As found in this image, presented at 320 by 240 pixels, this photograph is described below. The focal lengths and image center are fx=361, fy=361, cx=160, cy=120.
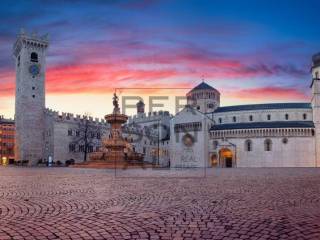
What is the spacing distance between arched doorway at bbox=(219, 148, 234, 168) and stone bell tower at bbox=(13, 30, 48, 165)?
4072 centimetres

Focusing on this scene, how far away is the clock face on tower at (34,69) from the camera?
82.8m

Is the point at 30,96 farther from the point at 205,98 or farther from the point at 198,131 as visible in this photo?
the point at 205,98

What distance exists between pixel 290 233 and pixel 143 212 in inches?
128

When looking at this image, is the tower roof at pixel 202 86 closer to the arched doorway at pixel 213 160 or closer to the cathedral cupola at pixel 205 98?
the cathedral cupola at pixel 205 98

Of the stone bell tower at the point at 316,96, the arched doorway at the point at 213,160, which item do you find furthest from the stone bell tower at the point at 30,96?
the stone bell tower at the point at 316,96

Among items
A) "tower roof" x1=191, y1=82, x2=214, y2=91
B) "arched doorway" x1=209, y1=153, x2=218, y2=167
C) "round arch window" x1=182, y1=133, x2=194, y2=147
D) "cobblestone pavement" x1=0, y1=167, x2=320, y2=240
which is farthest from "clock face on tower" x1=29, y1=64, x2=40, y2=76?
"cobblestone pavement" x1=0, y1=167, x2=320, y2=240

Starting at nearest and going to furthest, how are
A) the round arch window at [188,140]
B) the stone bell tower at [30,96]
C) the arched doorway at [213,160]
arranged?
1. the stone bell tower at [30,96]
2. the arched doorway at [213,160]
3. the round arch window at [188,140]

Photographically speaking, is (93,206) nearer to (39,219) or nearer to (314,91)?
(39,219)

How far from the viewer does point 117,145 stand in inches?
1751

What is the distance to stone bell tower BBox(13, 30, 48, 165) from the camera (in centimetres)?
7944

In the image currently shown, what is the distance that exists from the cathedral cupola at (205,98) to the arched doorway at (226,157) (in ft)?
69.4

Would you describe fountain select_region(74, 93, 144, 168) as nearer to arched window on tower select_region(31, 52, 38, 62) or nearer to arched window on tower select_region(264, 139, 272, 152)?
arched window on tower select_region(264, 139, 272, 152)

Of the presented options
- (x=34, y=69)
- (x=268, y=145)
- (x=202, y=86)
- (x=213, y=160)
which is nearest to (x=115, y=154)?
(x=213, y=160)

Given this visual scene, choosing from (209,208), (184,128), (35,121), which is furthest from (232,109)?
(209,208)
